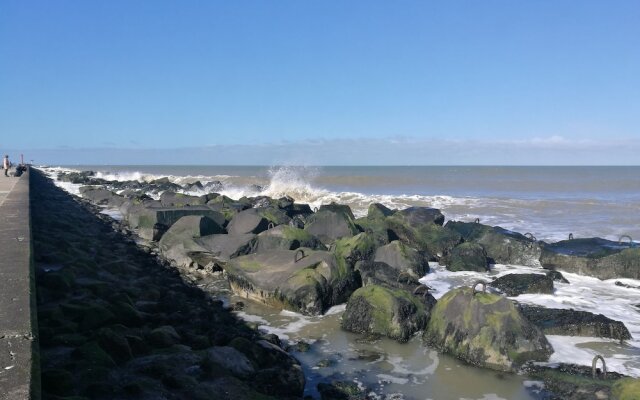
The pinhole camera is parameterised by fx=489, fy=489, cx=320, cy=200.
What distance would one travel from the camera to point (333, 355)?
5.87 m

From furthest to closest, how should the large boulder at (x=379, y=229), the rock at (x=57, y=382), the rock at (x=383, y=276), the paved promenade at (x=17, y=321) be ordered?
1. the large boulder at (x=379, y=229)
2. the rock at (x=383, y=276)
3. the rock at (x=57, y=382)
4. the paved promenade at (x=17, y=321)

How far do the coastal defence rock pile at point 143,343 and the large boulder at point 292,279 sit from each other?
66 centimetres

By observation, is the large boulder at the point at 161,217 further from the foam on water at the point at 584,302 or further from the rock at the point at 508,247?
the rock at the point at 508,247

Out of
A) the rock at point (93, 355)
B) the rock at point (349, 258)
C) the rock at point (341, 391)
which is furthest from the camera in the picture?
the rock at point (349, 258)

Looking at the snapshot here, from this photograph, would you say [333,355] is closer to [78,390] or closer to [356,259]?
[78,390]

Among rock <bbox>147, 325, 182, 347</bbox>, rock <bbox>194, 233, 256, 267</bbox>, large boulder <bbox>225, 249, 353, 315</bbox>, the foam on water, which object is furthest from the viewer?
rock <bbox>194, 233, 256, 267</bbox>

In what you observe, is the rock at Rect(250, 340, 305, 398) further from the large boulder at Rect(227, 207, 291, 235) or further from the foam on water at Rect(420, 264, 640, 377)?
the large boulder at Rect(227, 207, 291, 235)

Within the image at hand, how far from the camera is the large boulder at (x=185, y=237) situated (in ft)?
34.3

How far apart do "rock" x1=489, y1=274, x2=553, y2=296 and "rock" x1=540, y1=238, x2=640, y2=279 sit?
1.83 metres

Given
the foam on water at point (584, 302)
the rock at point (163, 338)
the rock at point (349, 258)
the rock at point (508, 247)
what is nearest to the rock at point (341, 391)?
the rock at point (163, 338)

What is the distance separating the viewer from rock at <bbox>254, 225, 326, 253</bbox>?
32.2 feet

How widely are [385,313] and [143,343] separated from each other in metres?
3.04

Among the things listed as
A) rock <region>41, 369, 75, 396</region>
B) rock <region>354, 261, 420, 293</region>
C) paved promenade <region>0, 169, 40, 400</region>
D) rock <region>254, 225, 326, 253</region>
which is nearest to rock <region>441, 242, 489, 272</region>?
rock <region>354, 261, 420, 293</region>

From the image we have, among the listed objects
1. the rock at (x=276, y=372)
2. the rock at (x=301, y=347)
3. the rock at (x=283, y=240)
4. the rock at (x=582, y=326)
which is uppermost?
the rock at (x=283, y=240)
